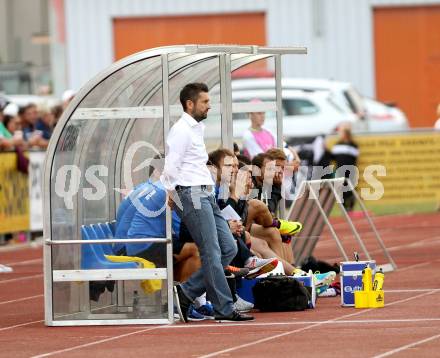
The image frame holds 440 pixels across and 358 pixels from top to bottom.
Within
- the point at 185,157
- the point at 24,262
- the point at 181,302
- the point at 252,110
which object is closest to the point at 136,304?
the point at 181,302

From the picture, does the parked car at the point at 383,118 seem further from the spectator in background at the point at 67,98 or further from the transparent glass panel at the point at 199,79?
the transparent glass panel at the point at 199,79

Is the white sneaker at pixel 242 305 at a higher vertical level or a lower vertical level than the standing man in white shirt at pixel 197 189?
lower

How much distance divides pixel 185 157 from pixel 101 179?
1359mm

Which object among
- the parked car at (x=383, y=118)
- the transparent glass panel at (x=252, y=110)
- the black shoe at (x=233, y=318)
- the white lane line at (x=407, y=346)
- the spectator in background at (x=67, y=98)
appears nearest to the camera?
the white lane line at (x=407, y=346)

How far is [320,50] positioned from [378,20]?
1.84 metres

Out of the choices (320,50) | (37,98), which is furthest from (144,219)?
(320,50)

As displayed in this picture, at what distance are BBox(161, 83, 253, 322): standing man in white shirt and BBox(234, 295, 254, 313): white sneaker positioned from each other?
2.93 ft

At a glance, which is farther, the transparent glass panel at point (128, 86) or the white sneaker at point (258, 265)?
the white sneaker at point (258, 265)

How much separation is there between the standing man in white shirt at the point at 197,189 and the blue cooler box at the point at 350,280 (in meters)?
1.32

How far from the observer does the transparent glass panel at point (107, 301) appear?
1391 cm

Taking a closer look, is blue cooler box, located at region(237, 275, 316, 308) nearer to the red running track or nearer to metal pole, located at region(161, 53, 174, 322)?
the red running track

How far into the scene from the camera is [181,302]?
45.3 feet

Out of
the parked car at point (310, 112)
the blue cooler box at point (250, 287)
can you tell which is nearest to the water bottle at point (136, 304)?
the blue cooler box at point (250, 287)

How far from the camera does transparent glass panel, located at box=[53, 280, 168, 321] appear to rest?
45.6ft
